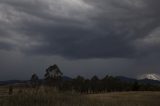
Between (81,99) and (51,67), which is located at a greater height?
(51,67)

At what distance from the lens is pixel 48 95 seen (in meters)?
23.4

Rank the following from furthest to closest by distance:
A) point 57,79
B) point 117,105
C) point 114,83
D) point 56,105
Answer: point 114,83
point 57,79
point 117,105
point 56,105

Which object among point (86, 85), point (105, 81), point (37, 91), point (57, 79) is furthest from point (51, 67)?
point (37, 91)

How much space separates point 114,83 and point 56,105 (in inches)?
2889

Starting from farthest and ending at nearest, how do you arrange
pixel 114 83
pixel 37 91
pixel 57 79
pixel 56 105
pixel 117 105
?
pixel 114 83 < pixel 57 79 < pixel 37 91 < pixel 117 105 < pixel 56 105

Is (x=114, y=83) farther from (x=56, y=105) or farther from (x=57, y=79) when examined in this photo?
(x=56, y=105)

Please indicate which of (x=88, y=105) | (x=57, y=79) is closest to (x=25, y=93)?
(x=88, y=105)

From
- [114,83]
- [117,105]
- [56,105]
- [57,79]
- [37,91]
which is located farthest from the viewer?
[114,83]

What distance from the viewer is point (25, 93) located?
23797mm

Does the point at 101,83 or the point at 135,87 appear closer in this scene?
the point at 135,87

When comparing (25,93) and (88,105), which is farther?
(25,93)

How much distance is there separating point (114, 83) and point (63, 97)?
70266 mm

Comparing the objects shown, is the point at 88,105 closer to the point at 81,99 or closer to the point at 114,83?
the point at 81,99

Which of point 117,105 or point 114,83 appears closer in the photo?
point 117,105
